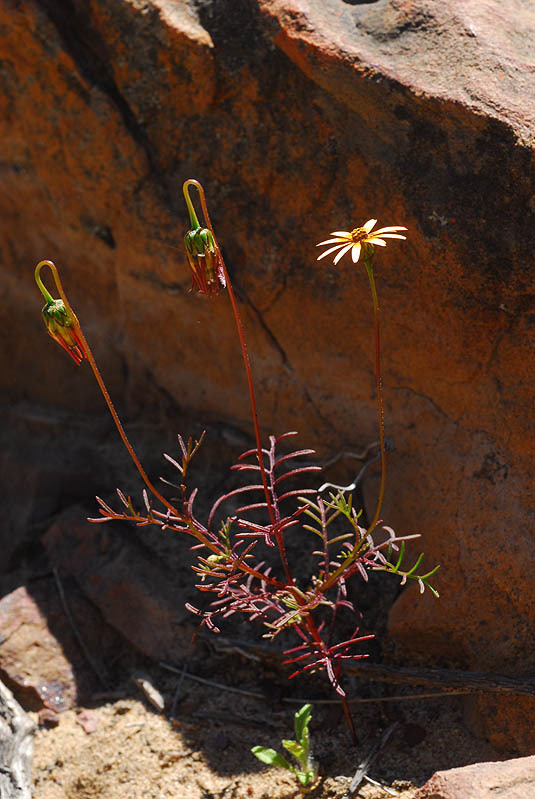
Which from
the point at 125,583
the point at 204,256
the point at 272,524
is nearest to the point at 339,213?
the point at 204,256

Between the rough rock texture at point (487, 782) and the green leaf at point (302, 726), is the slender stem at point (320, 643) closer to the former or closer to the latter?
the green leaf at point (302, 726)

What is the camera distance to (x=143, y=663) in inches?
119

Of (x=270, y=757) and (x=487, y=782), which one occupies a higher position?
(x=487, y=782)

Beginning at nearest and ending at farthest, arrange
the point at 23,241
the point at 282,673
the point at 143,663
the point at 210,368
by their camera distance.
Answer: the point at 282,673 < the point at 143,663 < the point at 210,368 < the point at 23,241

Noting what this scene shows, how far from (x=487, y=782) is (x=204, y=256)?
4.73 feet

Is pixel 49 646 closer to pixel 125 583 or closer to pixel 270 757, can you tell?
pixel 125 583

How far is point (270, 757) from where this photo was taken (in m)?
2.45

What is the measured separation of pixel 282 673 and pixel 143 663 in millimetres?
562

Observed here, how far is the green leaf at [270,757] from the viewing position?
7.99ft

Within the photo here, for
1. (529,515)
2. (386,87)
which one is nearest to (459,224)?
(386,87)

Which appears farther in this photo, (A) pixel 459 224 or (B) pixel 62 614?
(B) pixel 62 614

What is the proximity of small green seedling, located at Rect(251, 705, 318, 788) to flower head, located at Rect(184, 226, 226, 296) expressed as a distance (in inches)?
52.8

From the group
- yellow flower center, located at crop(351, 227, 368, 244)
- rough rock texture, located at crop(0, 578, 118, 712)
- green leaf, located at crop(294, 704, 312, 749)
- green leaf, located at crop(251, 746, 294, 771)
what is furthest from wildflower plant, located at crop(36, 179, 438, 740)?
rough rock texture, located at crop(0, 578, 118, 712)

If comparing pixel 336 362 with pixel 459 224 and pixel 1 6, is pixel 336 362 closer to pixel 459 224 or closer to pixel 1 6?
pixel 459 224
